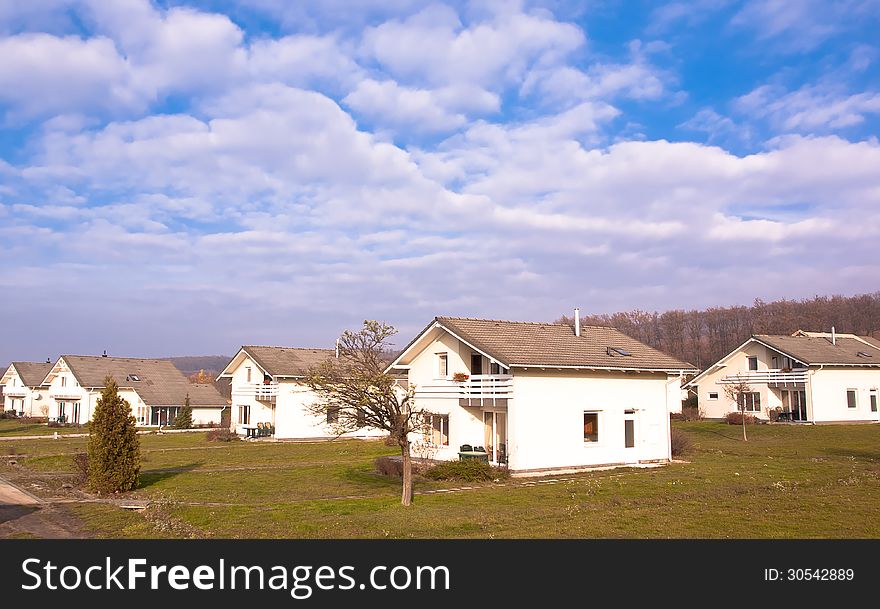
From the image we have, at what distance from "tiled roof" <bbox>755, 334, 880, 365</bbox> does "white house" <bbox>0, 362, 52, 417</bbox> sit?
211 feet

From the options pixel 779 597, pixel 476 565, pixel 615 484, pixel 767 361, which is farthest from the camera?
pixel 767 361

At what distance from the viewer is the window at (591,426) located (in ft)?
82.4

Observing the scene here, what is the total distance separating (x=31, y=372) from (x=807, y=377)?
7128cm

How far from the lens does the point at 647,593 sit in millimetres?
8547

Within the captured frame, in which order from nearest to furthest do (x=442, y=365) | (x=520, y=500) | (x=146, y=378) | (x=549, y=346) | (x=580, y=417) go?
(x=520, y=500) → (x=580, y=417) → (x=549, y=346) → (x=442, y=365) → (x=146, y=378)

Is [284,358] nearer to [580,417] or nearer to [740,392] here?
[580,417]

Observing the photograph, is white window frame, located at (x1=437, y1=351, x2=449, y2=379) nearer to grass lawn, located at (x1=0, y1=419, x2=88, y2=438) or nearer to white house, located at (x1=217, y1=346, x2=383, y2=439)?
white house, located at (x1=217, y1=346, x2=383, y2=439)

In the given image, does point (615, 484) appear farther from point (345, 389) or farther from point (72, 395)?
point (72, 395)

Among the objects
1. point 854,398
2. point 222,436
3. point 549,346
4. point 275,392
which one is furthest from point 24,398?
point 854,398

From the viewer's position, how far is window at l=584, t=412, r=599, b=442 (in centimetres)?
2511

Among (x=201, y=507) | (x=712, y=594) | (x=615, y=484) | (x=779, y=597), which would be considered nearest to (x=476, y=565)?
(x=712, y=594)

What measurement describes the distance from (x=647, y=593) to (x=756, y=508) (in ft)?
25.8

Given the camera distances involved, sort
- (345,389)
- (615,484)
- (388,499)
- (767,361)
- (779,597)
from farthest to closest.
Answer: (767,361) → (615,484) → (388,499) → (345,389) → (779,597)

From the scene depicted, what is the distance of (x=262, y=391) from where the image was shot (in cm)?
4478
